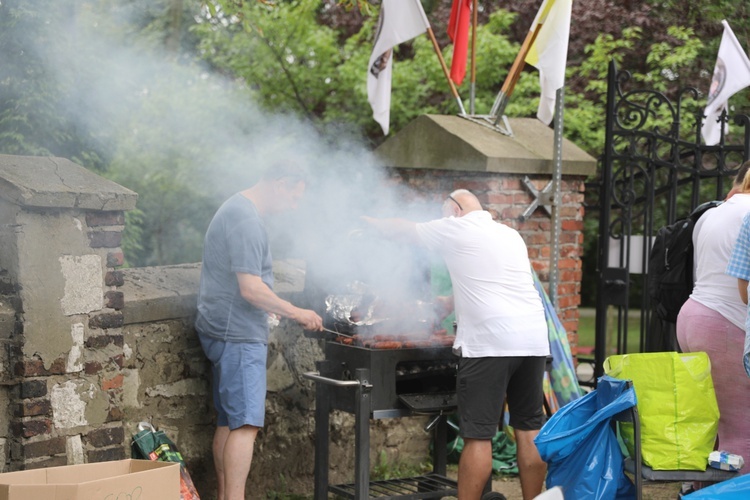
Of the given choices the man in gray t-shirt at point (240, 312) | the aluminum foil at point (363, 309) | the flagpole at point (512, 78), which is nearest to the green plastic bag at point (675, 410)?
the aluminum foil at point (363, 309)

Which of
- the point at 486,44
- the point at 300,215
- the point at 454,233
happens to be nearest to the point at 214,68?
the point at 486,44

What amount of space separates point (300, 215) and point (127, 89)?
5425mm

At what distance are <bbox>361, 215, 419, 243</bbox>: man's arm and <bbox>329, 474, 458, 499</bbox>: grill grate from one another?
4.41 feet

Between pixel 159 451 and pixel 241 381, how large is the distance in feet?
1.73

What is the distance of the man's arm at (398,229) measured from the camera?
4961 mm

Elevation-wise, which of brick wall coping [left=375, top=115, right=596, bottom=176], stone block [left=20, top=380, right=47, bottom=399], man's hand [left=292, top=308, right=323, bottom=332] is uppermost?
brick wall coping [left=375, top=115, right=596, bottom=176]

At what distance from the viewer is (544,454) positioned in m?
4.41

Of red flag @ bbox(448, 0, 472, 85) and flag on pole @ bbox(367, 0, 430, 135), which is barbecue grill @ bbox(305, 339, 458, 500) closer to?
flag on pole @ bbox(367, 0, 430, 135)

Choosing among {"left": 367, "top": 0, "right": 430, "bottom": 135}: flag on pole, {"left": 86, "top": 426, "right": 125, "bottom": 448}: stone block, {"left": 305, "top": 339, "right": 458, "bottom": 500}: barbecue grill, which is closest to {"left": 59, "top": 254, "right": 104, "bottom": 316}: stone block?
{"left": 86, "top": 426, "right": 125, "bottom": 448}: stone block

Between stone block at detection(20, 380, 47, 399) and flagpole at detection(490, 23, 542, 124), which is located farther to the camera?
flagpole at detection(490, 23, 542, 124)

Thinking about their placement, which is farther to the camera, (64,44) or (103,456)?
(64,44)

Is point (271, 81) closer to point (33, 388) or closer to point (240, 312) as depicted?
point (240, 312)

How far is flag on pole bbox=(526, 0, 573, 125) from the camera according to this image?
6328 mm

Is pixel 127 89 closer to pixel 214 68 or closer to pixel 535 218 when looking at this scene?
pixel 214 68
